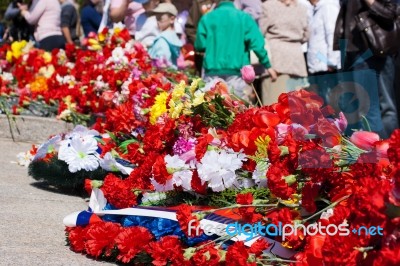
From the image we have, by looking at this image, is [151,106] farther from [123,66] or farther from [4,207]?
[123,66]

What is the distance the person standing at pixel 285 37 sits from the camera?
9.54m

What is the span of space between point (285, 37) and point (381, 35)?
9.00ft

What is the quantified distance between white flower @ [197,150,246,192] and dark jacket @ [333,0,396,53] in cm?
272

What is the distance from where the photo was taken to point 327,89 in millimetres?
4172

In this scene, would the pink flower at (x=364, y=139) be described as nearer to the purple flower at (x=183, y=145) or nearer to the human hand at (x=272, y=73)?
the purple flower at (x=183, y=145)

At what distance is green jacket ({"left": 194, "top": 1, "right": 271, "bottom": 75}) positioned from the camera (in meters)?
8.64

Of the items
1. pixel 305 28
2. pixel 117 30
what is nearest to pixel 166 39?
pixel 117 30

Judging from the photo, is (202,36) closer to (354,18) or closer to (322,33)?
(322,33)

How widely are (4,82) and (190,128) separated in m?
4.86

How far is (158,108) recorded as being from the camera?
536 cm

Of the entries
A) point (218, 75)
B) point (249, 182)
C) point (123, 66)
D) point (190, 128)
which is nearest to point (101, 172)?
point (190, 128)

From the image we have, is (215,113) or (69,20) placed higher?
(215,113)

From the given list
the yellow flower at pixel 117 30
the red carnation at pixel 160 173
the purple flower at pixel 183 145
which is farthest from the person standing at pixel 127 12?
the red carnation at pixel 160 173

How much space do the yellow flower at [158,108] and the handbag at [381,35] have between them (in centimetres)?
214
